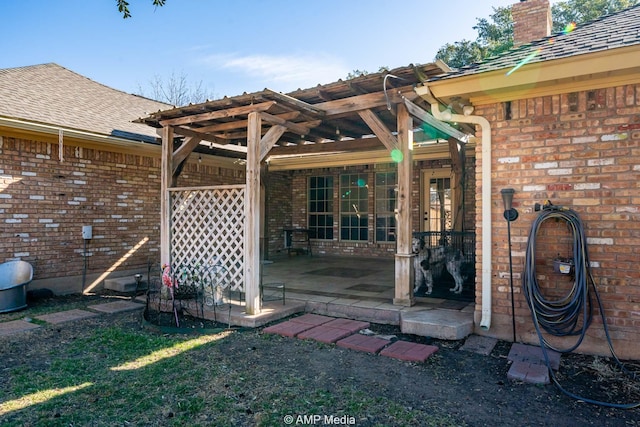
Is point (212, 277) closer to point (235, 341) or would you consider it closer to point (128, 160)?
point (235, 341)

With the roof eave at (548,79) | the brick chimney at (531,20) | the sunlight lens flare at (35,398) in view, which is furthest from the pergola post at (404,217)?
the sunlight lens flare at (35,398)

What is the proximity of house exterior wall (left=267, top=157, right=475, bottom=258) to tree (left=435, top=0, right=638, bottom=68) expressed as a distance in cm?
1146

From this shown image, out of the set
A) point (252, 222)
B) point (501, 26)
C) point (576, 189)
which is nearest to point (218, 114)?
point (252, 222)

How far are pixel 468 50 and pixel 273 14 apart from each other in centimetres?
1722

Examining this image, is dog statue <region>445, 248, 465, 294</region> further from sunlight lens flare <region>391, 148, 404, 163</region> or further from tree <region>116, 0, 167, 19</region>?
tree <region>116, 0, 167, 19</region>

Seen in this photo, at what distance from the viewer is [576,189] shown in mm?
3859

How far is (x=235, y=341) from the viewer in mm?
4301

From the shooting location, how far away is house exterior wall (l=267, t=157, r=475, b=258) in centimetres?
1005

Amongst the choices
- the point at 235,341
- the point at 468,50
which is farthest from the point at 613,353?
the point at 468,50

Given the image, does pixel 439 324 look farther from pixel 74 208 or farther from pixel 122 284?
pixel 74 208

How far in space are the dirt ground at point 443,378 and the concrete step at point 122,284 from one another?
2.62 metres

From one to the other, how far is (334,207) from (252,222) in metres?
6.66

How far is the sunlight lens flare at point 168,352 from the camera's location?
3.60 meters

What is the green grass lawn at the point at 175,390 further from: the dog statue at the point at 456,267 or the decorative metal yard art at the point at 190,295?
the dog statue at the point at 456,267
